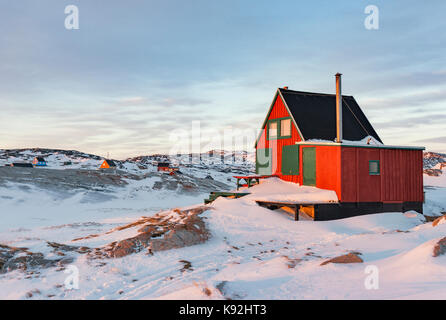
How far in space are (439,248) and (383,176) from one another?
10.9 m

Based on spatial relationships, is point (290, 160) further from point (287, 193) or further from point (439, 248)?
point (439, 248)

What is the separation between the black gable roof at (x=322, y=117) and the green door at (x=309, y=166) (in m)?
1.33

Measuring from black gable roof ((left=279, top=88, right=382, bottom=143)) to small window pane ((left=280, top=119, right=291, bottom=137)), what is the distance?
0.71 m

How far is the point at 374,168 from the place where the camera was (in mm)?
17375

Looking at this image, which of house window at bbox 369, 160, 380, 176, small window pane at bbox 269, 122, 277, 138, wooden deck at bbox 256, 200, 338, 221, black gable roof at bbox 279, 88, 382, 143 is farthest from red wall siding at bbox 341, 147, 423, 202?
small window pane at bbox 269, 122, 277, 138

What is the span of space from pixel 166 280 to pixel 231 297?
2331 mm

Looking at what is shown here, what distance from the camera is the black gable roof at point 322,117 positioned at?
20.5 m

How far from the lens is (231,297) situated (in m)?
6.27

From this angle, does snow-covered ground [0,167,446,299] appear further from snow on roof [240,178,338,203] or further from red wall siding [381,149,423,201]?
red wall siding [381,149,423,201]

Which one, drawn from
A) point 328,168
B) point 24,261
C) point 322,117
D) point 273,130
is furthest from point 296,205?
point 24,261

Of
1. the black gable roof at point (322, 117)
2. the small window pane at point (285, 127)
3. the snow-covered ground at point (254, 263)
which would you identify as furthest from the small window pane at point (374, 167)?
the small window pane at point (285, 127)

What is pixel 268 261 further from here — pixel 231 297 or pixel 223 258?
pixel 231 297

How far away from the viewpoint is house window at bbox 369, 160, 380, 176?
56.8 ft

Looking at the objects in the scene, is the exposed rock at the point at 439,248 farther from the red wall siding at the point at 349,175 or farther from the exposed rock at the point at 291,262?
the red wall siding at the point at 349,175
